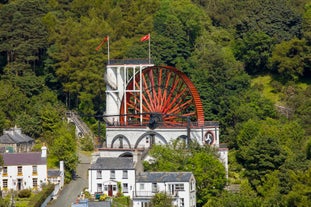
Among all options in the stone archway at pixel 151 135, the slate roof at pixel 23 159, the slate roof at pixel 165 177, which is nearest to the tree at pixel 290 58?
the stone archway at pixel 151 135

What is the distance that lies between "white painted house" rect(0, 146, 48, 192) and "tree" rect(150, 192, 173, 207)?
901 cm

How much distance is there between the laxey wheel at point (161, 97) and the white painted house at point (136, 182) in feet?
30.0

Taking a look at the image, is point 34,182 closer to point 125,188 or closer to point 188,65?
point 125,188

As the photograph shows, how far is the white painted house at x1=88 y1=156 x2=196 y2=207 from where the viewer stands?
93.7 metres

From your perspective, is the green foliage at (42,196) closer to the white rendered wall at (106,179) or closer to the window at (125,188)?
the white rendered wall at (106,179)

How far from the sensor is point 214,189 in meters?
95.6

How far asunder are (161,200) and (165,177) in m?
2.57

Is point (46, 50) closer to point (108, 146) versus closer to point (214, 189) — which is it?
point (108, 146)

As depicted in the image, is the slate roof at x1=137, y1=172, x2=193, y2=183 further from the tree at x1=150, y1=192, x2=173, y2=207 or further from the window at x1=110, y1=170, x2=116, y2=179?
the window at x1=110, y1=170, x2=116, y2=179

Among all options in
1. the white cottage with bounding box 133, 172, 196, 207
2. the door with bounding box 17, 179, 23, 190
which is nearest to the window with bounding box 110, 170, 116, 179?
the white cottage with bounding box 133, 172, 196, 207

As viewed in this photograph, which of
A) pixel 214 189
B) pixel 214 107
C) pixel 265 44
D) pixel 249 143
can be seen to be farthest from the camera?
pixel 265 44

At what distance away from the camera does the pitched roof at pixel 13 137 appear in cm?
10612

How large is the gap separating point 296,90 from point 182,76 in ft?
46.1

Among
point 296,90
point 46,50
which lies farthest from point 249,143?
point 46,50
